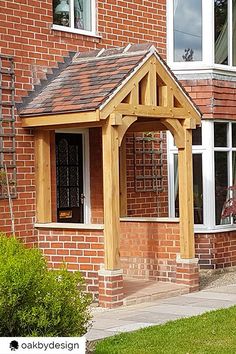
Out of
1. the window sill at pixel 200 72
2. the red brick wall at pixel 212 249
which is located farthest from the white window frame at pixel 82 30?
the red brick wall at pixel 212 249

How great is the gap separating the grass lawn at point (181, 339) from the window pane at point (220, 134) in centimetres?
597

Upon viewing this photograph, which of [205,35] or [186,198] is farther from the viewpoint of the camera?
[205,35]

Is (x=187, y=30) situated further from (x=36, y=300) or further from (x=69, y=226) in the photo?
(x=36, y=300)

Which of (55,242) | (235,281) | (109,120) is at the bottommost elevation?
(235,281)

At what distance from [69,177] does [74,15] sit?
286 cm

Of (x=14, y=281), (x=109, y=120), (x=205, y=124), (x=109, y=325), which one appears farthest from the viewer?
(x=205, y=124)

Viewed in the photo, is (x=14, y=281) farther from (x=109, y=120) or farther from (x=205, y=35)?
(x=205, y=35)

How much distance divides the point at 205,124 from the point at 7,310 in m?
9.13

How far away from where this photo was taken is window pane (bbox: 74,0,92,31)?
13.2 m

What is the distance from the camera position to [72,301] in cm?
643

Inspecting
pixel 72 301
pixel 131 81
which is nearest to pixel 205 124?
pixel 131 81

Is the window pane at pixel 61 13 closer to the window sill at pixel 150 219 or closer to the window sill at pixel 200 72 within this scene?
the window sill at pixel 200 72

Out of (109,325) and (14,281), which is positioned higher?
(14,281)

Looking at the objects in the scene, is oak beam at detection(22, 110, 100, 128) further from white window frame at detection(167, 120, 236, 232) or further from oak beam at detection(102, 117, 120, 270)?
white window frame at detection(167, 120, 236, 232)
